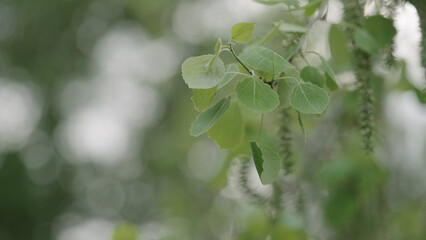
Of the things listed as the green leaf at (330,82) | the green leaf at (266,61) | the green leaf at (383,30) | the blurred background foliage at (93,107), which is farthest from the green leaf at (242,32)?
the blurred background foliage at (93,107)

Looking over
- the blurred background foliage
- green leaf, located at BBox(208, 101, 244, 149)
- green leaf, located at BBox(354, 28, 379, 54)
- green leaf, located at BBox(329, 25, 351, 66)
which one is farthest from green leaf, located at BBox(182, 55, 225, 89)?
the blurred background foliage

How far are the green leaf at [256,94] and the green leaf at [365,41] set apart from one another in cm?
22

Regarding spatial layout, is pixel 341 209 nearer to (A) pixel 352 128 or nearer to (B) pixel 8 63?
(A) pixel 352 128

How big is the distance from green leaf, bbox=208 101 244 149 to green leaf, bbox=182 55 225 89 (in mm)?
140

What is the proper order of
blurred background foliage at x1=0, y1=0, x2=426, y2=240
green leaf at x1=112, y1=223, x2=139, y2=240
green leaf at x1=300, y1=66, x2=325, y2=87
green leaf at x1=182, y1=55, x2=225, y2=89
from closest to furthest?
1. green leaf at x1=182, y1=55, x2=225, y2=89
2. green leaf at x1=300, y1=66, x2=325, y2=87
3. green leaf at x1=112, y1=223, x2=139, y2=240
4. blurred background foliage at x1=0, y1=0, x2=426, y2=240

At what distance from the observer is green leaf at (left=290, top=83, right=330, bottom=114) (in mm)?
453

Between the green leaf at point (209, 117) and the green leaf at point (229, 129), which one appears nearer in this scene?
the green leaf at point (209, 117)

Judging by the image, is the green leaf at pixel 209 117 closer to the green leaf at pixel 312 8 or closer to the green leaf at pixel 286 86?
the green leaf at pixel 286 86

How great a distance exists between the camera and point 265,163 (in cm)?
48

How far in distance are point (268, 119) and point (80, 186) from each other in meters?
5.19

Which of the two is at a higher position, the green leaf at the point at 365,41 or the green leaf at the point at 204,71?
the green leaf at the point at 204,71

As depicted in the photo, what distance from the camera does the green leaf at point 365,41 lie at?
2.01 ft

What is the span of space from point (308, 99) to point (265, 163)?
0.26ft

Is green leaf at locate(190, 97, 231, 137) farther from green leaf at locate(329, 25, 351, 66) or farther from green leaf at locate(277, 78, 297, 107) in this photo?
green leaf at locate(329, 25, 351, 66)
